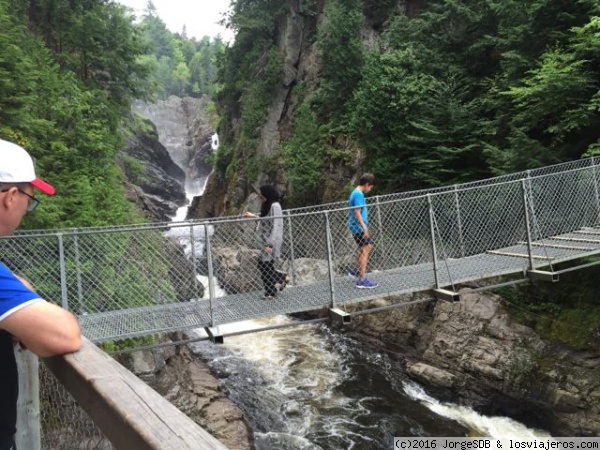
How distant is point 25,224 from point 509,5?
12.3 m

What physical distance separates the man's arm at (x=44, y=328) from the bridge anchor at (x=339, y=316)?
459 centimetres

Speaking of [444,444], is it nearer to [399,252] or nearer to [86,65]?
[399,252]

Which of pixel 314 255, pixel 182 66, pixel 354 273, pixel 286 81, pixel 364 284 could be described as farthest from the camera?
pixel 182 66

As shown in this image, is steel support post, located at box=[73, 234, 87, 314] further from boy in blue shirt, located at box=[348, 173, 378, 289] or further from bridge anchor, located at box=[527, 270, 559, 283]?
bridge anchor, located at box=[527, 270, 559, 283]

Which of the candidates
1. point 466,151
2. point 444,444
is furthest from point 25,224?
point 466,151

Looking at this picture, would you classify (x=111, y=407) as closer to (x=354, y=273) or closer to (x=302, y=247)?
(x=354, y=273)

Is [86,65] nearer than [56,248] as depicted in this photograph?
No

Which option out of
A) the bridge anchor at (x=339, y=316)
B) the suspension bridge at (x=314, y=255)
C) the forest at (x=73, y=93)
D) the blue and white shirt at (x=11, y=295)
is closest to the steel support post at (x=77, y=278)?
the suspension bridge at (x=314, y=255)

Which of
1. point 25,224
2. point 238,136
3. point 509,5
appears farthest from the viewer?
point 238,136

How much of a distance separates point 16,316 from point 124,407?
0.35 metres

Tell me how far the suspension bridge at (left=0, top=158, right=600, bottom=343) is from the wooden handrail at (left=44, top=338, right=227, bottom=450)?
3885 mm

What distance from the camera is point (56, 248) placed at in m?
5.61

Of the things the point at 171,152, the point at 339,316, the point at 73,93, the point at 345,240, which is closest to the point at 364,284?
the point at 339,316

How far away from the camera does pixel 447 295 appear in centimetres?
617
